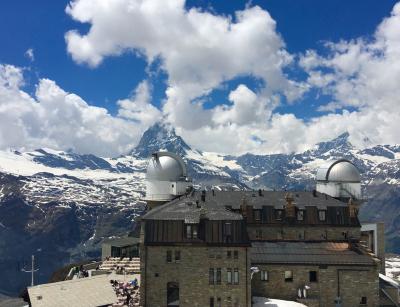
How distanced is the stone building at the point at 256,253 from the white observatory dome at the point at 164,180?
33.6ft

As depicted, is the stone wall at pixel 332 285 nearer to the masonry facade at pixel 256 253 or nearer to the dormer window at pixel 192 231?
the masonry facade at pixel 256 253

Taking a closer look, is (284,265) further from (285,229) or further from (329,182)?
(329,182)

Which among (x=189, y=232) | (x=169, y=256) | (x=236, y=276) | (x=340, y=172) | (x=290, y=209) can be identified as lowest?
(x=236, y=276)

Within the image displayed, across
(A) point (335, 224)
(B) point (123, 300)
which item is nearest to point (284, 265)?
(A) point (335, 224)

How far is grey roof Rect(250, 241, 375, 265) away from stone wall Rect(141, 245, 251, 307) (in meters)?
8.65

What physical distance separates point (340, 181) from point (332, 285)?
32.9 m

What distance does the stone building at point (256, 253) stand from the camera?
59.2 metres

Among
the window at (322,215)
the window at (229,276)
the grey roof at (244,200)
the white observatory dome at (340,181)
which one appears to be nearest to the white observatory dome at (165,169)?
the grey roof at (244,200)

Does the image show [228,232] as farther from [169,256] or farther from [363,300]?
[363,300]

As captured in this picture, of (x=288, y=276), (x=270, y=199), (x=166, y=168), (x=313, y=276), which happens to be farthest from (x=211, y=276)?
(x=166, y=168)

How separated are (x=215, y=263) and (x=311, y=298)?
1577 centimetres

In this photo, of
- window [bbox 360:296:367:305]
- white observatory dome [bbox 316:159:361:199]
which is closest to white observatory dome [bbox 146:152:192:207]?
white observatory dome [bbox 316:159:361:199]

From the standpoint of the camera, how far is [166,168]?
97.4 m

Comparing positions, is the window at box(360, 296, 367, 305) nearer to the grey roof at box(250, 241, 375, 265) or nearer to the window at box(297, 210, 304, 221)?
the grey roof at box(250, 241, 375, 265)
